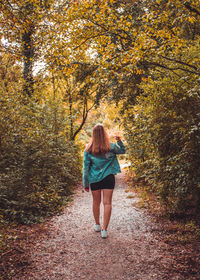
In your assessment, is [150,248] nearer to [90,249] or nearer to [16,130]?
[90,249]

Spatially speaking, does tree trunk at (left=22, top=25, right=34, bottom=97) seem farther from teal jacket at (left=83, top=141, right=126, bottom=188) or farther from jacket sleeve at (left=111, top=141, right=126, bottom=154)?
jacket sleeve at (left=111, top=141, right=126, bottom=154)

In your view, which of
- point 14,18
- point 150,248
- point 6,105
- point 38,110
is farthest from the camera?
point 38,110

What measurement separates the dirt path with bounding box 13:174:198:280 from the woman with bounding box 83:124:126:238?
48 cm

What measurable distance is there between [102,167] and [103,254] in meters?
1.46

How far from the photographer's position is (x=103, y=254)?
3.98 m

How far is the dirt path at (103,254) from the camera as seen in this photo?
3.35 metres

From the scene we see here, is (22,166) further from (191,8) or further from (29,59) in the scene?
(191,8)

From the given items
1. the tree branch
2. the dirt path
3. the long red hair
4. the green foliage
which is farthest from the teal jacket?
the tree branch

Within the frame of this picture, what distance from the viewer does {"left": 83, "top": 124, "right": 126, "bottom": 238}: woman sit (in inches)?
181

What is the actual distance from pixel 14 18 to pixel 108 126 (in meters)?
21.8

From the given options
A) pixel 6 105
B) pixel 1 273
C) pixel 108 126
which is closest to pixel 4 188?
pixel 6 105

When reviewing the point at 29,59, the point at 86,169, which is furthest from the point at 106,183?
the point at 29,59

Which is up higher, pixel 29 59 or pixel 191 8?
pixel 191 8

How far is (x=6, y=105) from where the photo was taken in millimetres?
5926
